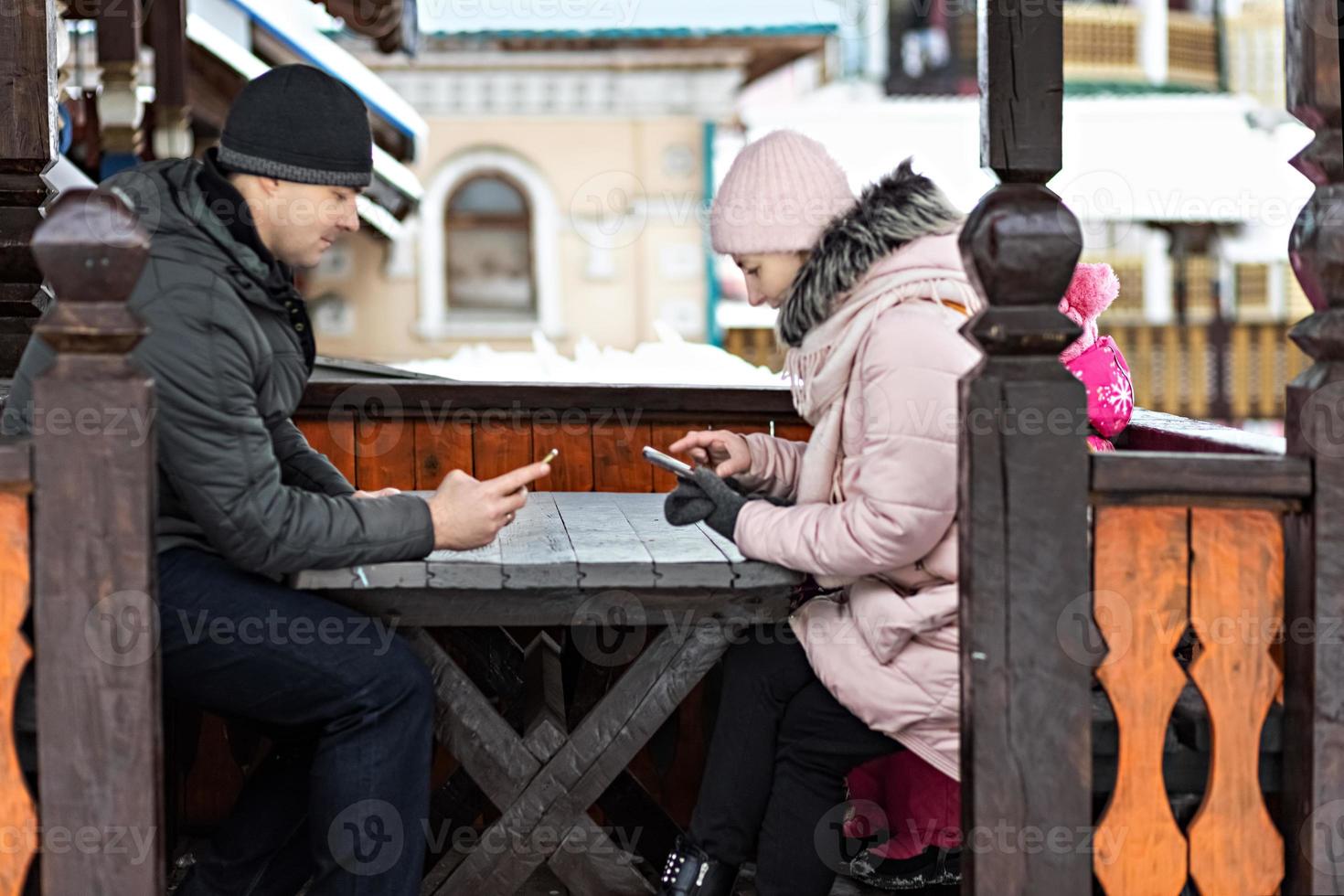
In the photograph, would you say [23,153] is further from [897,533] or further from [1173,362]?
[1173,362]

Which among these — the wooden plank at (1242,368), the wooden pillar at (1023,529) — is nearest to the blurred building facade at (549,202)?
the wooden plank at (1242,368)

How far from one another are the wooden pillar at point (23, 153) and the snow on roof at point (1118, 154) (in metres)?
12.5

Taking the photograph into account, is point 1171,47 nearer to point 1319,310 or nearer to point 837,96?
point 837,96

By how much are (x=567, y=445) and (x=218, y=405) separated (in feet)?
5.57

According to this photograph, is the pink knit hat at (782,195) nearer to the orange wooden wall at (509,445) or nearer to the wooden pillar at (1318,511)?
the wooden pillar at (1318,511)

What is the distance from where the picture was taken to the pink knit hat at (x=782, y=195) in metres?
2.83

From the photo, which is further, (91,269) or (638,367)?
(638,367)

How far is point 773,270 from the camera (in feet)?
9.56

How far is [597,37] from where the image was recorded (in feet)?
47.1

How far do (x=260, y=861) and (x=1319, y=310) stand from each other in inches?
80.5

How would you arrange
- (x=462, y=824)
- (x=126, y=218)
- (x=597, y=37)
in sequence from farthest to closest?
(x=597, y=37)
(x=462, y=824)
(x=126, y=218)

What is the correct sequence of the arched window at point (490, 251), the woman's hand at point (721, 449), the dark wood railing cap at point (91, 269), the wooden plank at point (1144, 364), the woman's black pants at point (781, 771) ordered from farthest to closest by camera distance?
the wooden plank at point (1144, 364)
the arched window at point (490, 251)
the woman's hand at point (721, 449)
the woman's black pants at point (781, 771)
the dark wood railing cap at point (91, 269)

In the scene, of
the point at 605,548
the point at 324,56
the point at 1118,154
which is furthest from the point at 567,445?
the point at 1118,154

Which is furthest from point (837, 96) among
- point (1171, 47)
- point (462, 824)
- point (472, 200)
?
point (462, 824)
